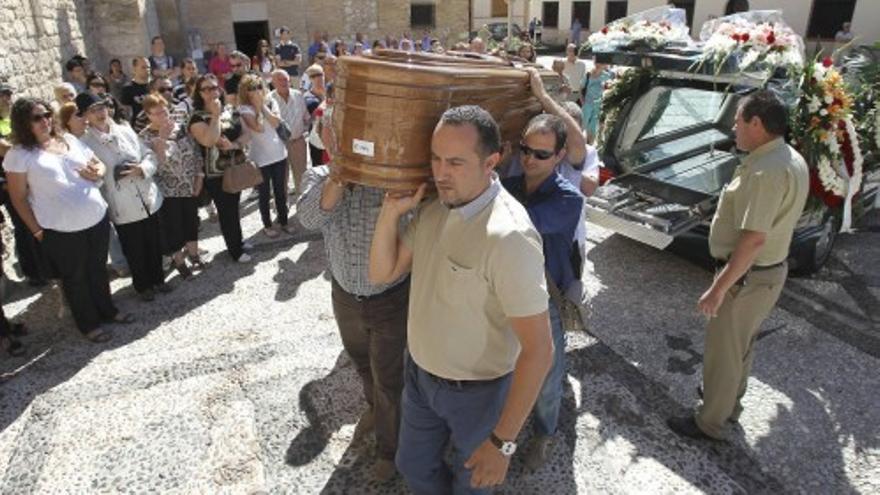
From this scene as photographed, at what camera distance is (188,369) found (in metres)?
4.13

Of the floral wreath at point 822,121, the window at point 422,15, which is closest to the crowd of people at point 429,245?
the floral wreath at point 822,121

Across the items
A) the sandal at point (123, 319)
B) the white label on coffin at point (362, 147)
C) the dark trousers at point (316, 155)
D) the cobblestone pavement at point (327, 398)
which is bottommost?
the cobblestone pavement at point (327, 398)

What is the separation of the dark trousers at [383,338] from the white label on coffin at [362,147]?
93cm

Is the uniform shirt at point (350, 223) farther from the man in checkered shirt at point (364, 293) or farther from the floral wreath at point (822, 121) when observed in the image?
the floral wreath at point (822, 121)

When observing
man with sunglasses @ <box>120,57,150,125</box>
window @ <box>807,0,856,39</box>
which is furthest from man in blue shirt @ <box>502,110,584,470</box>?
window @ <box>807,0,856,39</box>

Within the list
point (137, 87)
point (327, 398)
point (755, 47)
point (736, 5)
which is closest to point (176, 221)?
point (327, 398)

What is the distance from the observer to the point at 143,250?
5.13m

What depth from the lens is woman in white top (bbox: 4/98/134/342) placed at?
3982 mm

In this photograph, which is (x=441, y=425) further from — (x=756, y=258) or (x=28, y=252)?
(x=28, y=252)

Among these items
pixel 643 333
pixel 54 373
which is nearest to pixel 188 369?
pixel 54 373

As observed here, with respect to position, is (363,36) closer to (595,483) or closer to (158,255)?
(158,255)

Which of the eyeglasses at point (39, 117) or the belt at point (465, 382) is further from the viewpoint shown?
the eyeglasses at point (39, 117)

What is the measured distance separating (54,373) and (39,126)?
1.73 metres

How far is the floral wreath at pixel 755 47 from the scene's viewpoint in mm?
4316
